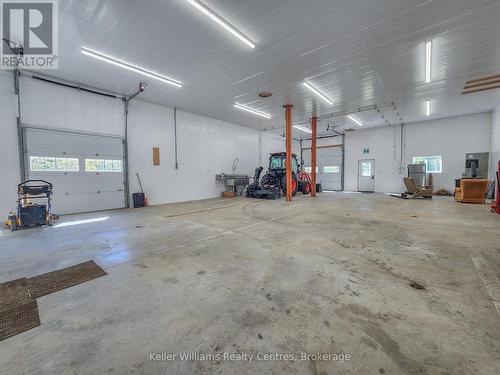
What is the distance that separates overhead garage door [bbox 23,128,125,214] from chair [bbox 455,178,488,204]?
12.8 metres

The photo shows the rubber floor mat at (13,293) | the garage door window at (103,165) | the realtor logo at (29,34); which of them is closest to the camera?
the rubber floor mat at (13,293)

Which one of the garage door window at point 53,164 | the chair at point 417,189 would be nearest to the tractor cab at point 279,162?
the chair at point 417,189

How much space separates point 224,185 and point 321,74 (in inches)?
270

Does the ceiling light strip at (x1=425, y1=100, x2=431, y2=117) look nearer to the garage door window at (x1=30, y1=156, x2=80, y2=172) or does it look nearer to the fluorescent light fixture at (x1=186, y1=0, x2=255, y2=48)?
the fluorescent light fixture at (x1=186, y1=0, x2=255, y2=48)

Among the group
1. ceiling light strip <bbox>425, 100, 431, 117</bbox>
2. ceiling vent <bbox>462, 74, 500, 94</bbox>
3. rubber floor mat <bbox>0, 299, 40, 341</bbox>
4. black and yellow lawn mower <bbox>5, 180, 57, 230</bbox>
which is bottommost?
rubber floor mat <bbox>0, 299, 40, 341</bbox>

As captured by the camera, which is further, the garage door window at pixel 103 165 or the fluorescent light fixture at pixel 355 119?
the fluorescent light fixture at pixel 355 119

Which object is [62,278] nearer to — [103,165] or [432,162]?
[103,165]

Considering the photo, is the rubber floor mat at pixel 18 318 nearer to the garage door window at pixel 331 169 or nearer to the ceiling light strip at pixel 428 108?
the ceiling light strip at pixel 428 108

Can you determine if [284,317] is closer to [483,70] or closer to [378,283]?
[378,283]

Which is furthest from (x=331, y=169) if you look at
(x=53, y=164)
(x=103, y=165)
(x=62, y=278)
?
(x=62, y=278)

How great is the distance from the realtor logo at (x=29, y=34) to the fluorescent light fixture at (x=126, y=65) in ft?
1.93

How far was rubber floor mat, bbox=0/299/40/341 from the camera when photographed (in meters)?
1.52

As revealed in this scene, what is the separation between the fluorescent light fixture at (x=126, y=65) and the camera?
183 inches

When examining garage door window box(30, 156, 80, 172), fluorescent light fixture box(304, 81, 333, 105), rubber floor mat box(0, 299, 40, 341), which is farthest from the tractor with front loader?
rubber floor mat box(0, 299, 40, 341)
